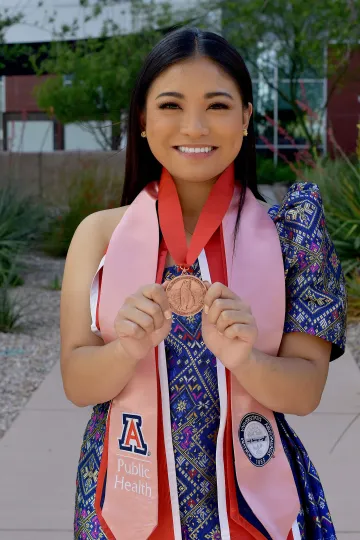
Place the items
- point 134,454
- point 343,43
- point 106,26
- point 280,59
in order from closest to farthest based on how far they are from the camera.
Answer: point 134,454 → point 106,26 → point 343,43 → point 280,59

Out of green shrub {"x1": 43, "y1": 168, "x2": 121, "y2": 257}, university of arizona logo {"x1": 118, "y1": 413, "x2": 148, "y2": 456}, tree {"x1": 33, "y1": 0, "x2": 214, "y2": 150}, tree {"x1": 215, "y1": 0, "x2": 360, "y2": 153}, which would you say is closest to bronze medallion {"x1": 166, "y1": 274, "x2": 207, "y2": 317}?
university of arizona logo {"x1": 118, "y1": 413, "x2": 148, "y2": 456}

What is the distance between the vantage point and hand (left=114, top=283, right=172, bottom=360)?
1.56 m

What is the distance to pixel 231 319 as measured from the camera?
1.54 meters

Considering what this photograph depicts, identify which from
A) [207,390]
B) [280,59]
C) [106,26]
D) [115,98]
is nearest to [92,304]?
[207,390]

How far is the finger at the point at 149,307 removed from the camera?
5.10ft

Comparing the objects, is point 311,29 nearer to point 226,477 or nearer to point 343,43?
point 343,43

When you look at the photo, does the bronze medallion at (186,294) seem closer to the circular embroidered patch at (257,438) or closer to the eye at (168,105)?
the circular embroidered patch at (257,438)

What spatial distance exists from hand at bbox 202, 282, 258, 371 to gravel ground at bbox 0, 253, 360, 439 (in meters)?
3.57

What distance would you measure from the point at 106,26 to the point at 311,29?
535 cm

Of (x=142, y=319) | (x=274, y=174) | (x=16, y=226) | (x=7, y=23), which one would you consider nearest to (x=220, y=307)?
(x=142, y=319)

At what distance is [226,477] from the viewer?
67.1 inches

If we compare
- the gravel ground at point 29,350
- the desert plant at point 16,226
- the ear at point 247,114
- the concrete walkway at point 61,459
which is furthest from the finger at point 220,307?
the desert plant at point 16,226

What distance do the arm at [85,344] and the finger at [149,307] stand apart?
99 mm

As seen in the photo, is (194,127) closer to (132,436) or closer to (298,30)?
(132,436)
